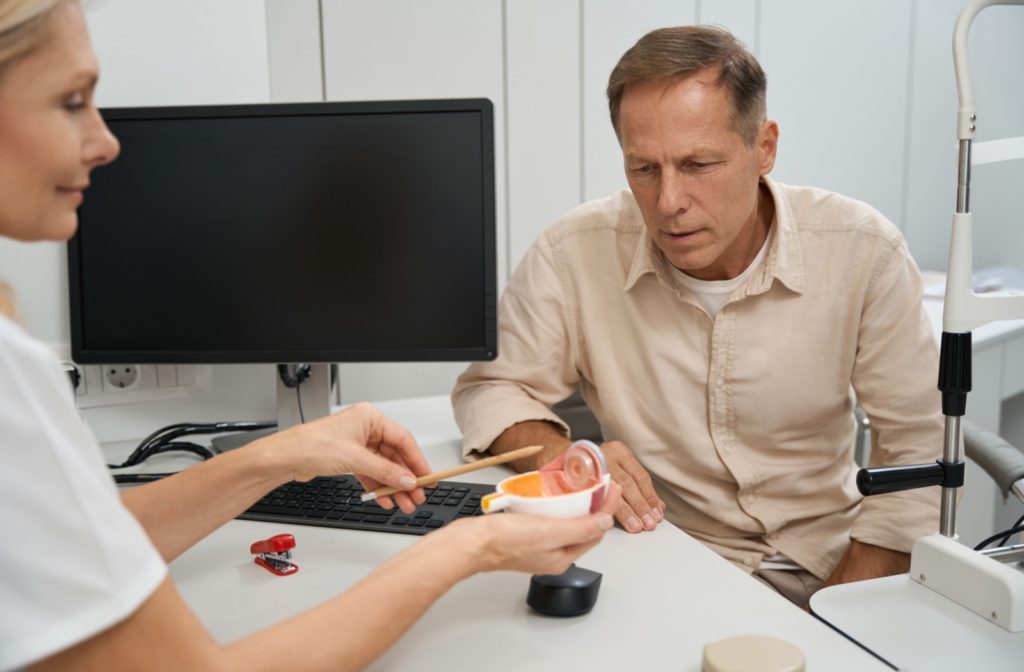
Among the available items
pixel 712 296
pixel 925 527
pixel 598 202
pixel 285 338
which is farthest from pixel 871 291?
pixel 285 338

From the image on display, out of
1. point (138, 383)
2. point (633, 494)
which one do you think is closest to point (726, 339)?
point (633, 494)

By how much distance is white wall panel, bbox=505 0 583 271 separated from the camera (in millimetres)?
2213

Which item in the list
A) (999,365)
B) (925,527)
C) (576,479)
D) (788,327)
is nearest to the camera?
(576,479)

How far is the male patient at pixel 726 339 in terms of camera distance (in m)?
1.44

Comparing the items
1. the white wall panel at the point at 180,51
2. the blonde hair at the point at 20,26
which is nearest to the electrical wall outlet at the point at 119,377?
the white wall panel at the point at 180,51

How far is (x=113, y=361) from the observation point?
151 cm

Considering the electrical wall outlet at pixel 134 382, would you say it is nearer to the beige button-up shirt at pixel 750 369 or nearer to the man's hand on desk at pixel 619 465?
the beige button-up shirt at pixel 750 369

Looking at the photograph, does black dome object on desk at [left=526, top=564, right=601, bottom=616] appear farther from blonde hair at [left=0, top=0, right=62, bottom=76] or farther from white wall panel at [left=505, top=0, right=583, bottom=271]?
white wall panel at [left=505, top=0, right=583, bottom=271]

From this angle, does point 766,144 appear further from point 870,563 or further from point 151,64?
point 151,64

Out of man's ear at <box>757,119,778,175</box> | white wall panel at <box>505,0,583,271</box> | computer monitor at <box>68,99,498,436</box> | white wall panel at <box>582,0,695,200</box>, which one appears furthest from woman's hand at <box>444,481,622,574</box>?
white wall panel at <box>582,0,695,200</box>

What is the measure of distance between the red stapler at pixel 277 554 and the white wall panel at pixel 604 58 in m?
1.44

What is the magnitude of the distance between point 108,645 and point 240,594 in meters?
0.45

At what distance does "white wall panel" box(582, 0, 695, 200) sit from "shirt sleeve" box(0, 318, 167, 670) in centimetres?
184

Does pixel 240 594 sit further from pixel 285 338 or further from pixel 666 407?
pixel 666 407
